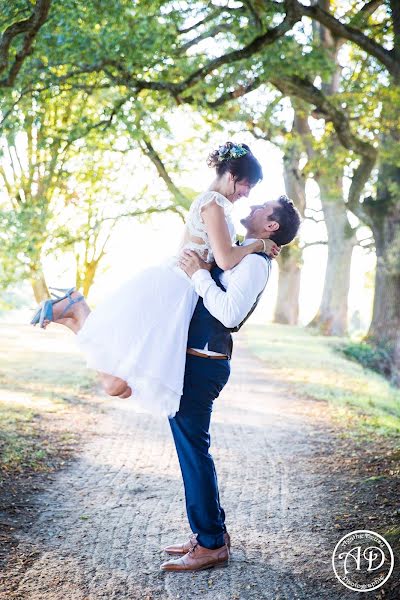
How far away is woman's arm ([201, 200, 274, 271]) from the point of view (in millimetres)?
3898

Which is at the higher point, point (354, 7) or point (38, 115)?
point (354, 7)

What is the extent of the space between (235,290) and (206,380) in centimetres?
59

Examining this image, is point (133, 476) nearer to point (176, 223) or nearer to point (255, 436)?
point (255, 436)

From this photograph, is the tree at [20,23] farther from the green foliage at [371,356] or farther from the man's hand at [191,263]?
the green foliage at [371,356]

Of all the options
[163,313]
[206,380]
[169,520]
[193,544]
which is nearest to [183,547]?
[193,544]

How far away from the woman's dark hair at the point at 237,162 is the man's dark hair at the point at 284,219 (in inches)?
8.5

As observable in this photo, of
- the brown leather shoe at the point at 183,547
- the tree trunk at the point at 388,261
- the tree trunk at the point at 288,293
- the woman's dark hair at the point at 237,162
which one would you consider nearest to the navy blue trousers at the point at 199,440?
the brown leather shoe at the point at 183,547

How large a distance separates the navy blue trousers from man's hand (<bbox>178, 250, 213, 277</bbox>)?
20.0 inches

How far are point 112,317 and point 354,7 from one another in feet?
41.4


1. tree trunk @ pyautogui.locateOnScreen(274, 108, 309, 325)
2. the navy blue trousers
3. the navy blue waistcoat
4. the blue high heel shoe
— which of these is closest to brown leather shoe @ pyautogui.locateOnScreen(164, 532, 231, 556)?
the navy blue trousers

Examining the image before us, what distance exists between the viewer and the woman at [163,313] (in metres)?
3.91

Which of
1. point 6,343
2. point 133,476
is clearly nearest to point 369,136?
point 6,343

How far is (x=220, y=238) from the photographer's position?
154 inches

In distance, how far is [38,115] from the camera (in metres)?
10.1
